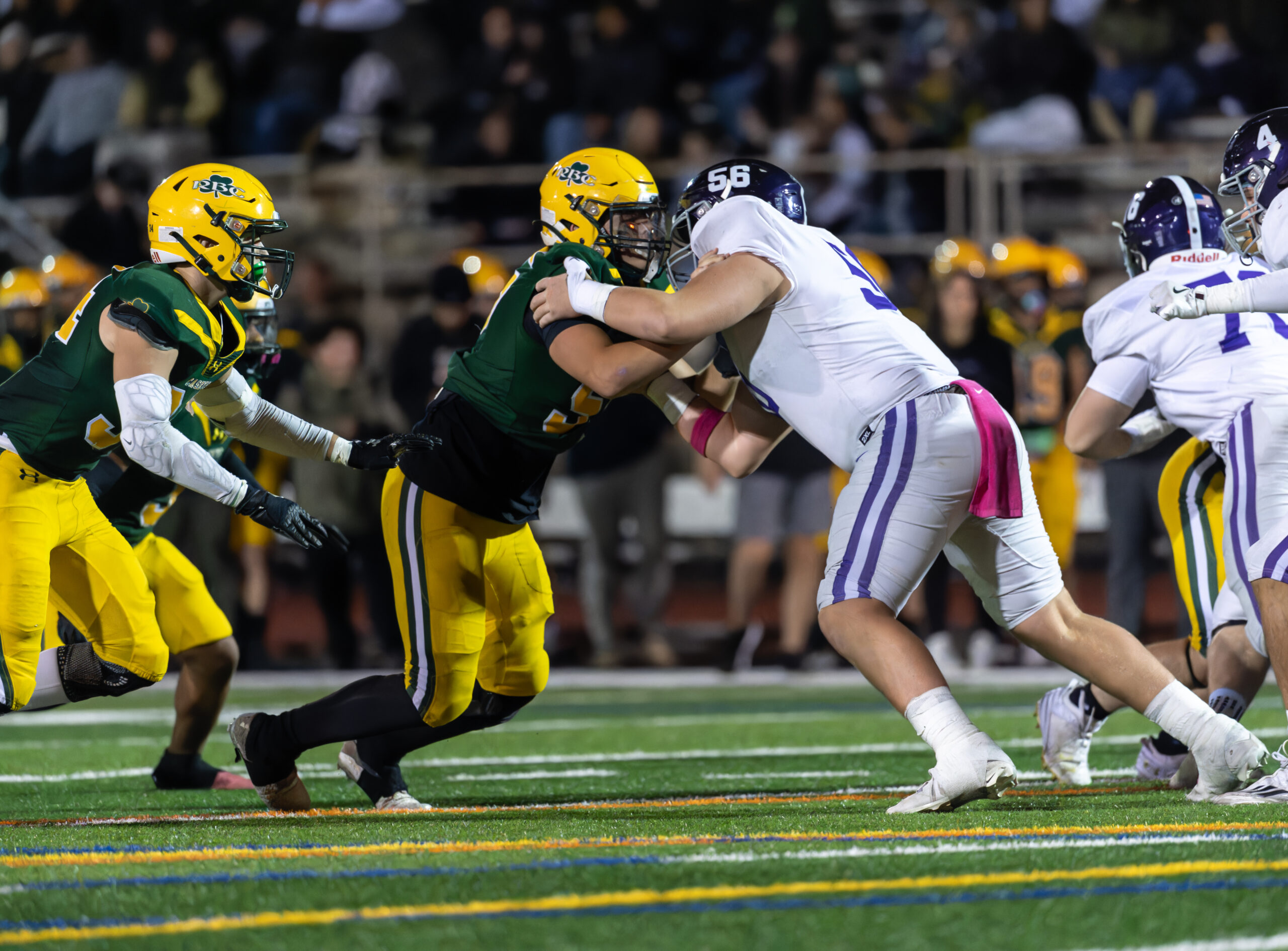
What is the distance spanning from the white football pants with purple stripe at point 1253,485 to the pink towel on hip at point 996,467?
2.48 feet

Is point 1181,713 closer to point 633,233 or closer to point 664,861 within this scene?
point 664,861

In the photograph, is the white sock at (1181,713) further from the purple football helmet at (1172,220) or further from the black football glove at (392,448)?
the black football glove at (392,448)

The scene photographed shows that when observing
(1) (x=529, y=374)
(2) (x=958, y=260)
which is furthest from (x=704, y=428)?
(2) (x=958, y=260)

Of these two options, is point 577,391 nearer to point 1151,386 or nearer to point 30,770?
point 1151,386

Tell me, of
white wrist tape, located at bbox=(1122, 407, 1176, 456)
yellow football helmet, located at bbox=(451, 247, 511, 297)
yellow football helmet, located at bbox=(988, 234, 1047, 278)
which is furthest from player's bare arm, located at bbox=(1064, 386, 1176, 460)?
yellow football helmet, located at bbox=(451, 247, 511, 297)

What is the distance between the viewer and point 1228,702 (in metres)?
4.89

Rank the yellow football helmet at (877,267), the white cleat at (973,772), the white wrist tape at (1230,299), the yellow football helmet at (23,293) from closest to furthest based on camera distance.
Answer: the white cleat at (973,772) → the white wrist tape at (1230,299) → the yellow football helmet at (23,293) → the yellow football helmet at (877,267)

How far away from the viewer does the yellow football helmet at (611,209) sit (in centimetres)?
466

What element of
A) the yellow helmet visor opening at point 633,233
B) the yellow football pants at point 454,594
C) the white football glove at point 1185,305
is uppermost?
the yellow helmet visor opening at point 633,233

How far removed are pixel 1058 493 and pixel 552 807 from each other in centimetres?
533

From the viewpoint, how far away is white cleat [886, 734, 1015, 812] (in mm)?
3832

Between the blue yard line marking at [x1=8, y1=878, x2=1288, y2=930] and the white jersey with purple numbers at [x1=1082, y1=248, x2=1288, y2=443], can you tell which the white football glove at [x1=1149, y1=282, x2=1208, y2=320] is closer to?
the white jersey with purple numbers at [x1=1082, y1=248, x2=1288, y2=443]

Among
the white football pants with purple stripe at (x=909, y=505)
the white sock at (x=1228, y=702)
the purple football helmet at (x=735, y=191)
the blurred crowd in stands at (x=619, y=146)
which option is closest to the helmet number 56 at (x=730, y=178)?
the purple football helmet at (x=735, y=191)

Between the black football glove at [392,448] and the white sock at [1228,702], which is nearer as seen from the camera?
the black football glove at [392,448]
